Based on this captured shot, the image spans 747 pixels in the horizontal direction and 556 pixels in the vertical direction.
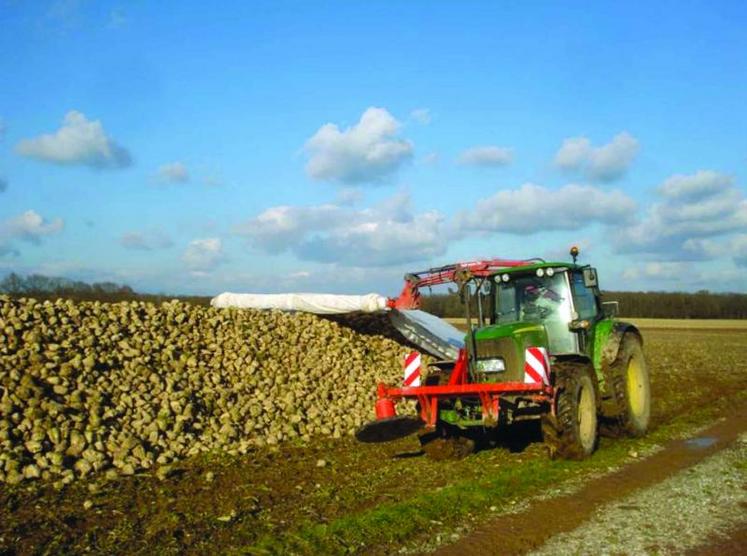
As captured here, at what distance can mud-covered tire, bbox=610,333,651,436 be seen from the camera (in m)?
10.5

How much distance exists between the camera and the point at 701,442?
10.5 metres

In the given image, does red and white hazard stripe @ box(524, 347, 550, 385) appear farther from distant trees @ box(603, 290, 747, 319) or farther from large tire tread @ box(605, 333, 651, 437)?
distant trees @ box(603, 290, 747, 319)

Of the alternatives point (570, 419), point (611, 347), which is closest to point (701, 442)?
point (611, 347)

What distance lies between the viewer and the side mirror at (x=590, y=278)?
33.3ft

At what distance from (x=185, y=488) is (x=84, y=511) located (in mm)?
→ 1219

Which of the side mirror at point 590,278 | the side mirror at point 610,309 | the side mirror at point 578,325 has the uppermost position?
the side mirror at point 590,278

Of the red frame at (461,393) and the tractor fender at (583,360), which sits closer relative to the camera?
the red frame at (461,393)

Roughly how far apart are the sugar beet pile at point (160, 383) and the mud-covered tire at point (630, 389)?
14.4 ft

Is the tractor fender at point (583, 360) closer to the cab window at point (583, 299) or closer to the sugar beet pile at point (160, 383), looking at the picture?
the cab window at point (583, 299)

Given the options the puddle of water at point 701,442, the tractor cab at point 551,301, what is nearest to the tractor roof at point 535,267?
the tractor cab at point 551,301

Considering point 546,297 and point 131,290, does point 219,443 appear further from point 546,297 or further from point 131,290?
point 131,290

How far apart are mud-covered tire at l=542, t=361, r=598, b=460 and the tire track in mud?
2.06 feet

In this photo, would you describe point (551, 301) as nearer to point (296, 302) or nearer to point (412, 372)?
point (412, 372)

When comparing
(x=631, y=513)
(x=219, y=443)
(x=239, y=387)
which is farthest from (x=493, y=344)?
(x=239, y=387)
